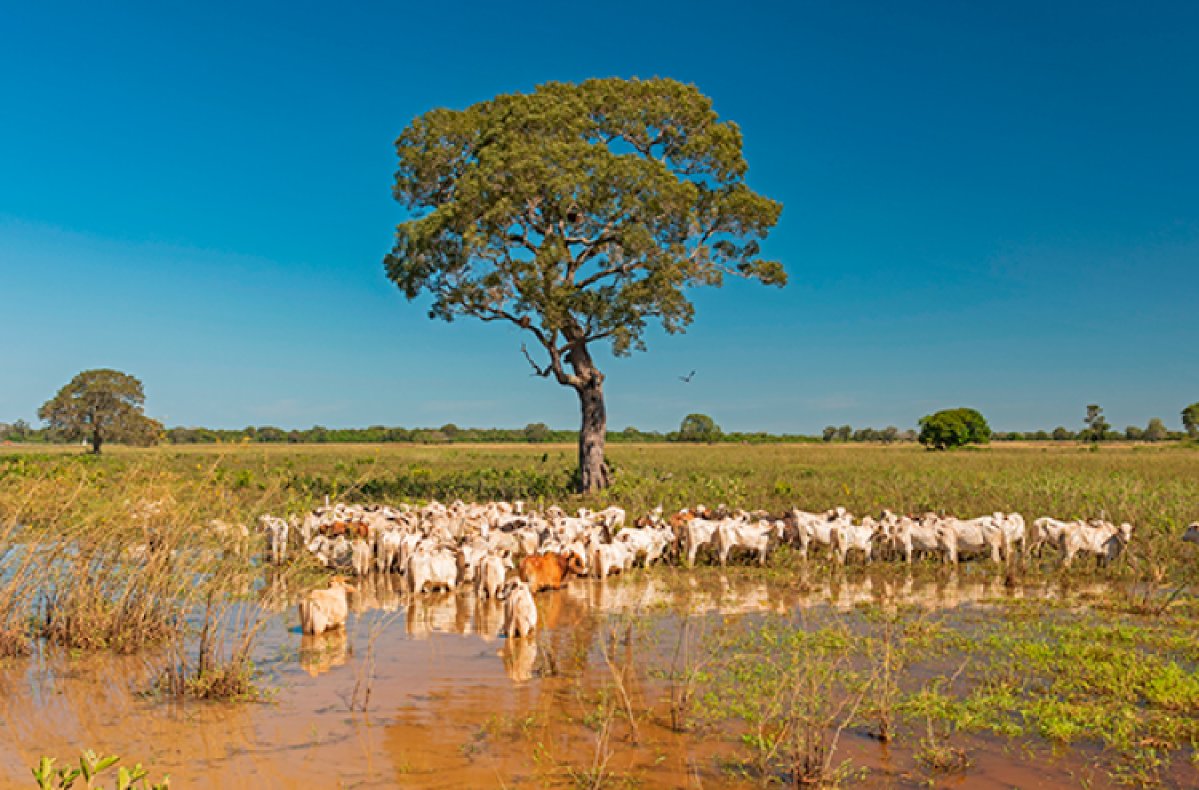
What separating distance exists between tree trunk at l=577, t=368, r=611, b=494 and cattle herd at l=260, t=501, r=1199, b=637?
8.05 metres

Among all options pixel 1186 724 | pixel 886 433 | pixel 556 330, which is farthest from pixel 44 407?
pixel 886 433

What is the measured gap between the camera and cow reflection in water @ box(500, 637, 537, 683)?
8.10 m

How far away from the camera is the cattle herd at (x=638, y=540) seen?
43.7 ft

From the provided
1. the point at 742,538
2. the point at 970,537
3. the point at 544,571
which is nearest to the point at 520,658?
the point at 544,571

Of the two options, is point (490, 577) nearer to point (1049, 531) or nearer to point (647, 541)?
point (647, 541)

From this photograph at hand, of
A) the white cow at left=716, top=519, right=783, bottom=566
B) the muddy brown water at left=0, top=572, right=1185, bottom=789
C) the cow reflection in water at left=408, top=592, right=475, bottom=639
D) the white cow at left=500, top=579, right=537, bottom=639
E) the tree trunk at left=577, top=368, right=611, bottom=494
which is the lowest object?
the muddy brown water at left=0, top=572, right=1185, bottom=789

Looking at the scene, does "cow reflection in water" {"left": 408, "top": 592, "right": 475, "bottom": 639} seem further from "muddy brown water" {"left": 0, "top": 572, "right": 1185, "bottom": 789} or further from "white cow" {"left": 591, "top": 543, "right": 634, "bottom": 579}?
"white cow" {"left": 591, "top": 543, "right": 634, "bottom": 579}

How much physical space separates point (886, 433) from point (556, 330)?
9782 centimetres

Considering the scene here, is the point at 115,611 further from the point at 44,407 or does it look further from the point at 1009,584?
the point at 44,407

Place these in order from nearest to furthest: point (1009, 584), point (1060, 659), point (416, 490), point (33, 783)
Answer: point (33, 783), point (1060, 659), point (1009, 584), point (416, 490)

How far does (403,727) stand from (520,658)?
2.10 meters

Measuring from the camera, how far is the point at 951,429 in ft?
238

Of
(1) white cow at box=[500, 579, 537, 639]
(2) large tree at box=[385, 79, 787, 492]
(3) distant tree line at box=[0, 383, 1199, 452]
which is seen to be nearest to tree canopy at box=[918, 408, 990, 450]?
(3) distant tree line at box=[0, 383, 1199, 452]

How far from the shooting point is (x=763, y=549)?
14461 millimetres
